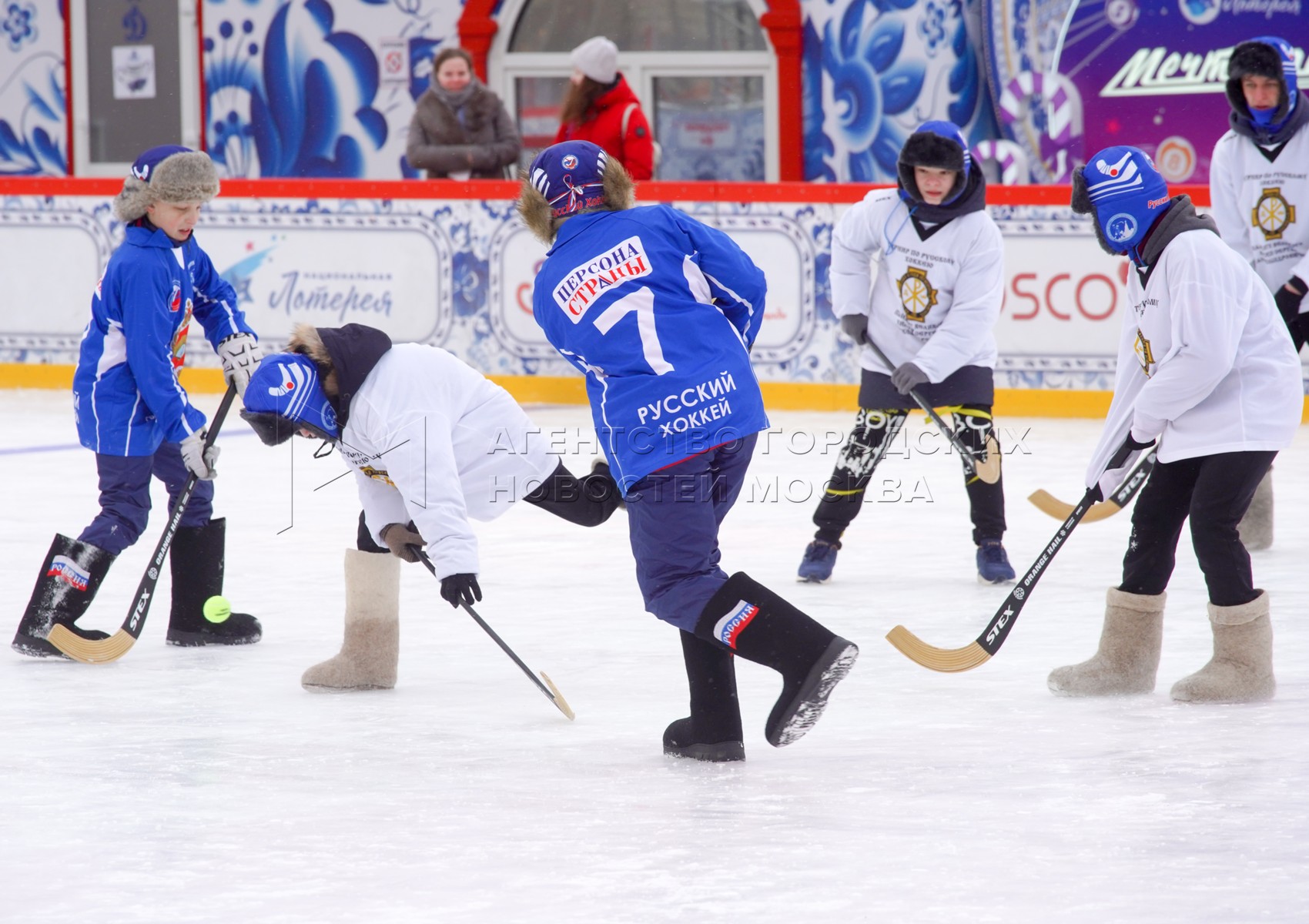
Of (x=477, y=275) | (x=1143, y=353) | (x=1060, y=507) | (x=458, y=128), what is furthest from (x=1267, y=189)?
(x=458, y=128)

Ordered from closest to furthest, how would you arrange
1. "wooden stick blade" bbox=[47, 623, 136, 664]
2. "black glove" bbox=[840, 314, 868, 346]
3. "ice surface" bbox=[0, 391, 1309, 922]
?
1. "ice surface" bbox=[0, 391, 1309, 922]
2. "wooden stick blade" bbox=[47, 623, 136, 664]
3. "black glove" bbox=[840, 314, 868, 346]

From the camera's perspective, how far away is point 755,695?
3.45 meters

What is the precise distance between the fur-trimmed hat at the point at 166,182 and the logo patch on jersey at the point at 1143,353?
1.79 m

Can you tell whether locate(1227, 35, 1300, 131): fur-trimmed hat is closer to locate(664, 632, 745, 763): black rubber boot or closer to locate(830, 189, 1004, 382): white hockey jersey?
locate(830, 189, 1004, 382): white hockey jersey

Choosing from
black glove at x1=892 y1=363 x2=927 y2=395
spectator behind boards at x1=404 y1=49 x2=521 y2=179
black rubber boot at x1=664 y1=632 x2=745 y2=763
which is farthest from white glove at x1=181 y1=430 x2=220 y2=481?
spectator behind boards at x1=404 y1=49 x2=521 y2=179

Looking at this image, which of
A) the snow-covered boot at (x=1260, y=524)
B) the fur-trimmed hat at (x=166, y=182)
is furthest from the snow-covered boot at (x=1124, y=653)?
the fur-trimmed hat at (x=166, y=182)

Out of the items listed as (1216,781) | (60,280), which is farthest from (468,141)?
(1216,781)

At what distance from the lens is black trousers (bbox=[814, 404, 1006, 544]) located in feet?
15.3

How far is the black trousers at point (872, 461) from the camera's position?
466 cm

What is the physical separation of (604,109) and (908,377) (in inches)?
A: 146

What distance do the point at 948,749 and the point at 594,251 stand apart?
961mm

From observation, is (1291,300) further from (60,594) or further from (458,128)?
(458,128)

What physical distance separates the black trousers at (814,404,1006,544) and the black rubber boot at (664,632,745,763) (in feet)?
5.62

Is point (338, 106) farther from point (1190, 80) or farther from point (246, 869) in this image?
point (246, 869)
